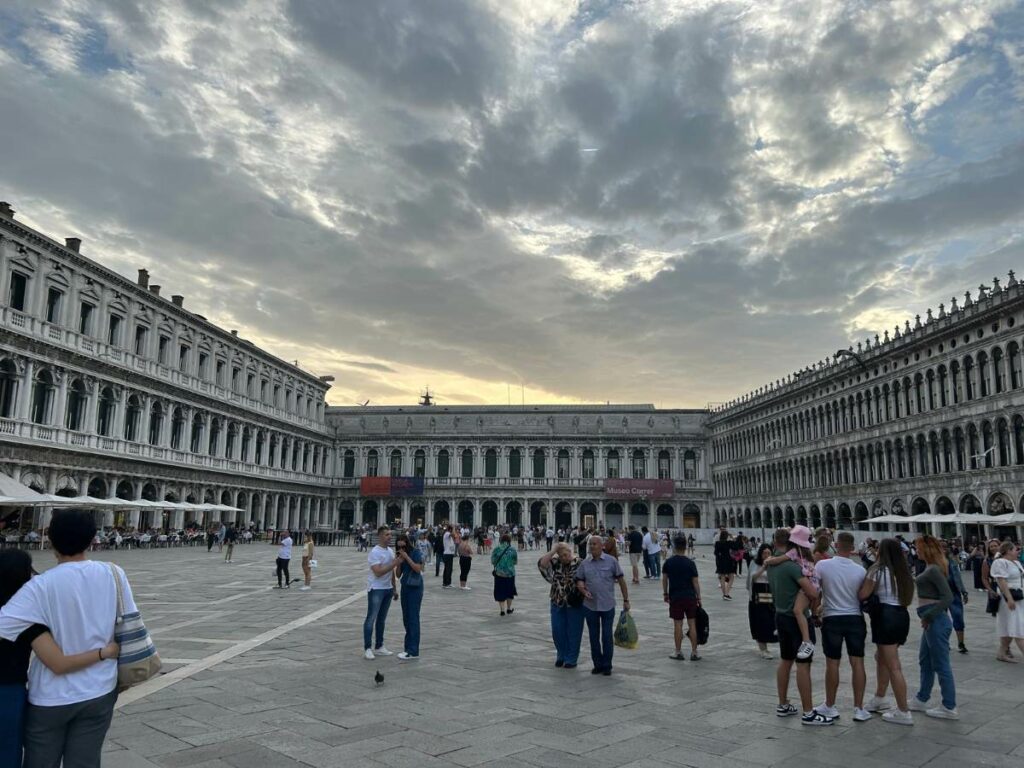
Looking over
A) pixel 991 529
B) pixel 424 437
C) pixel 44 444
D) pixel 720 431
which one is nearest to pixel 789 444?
pixel 720 431

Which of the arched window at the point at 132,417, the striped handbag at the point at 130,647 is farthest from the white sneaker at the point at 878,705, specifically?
the arched window at the point at 132,417

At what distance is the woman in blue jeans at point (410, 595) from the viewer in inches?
378

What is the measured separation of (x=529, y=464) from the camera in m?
73.8

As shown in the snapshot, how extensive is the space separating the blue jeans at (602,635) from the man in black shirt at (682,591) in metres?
1.13

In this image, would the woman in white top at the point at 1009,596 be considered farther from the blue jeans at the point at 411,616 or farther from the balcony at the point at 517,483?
the balcony at the point at 517,483

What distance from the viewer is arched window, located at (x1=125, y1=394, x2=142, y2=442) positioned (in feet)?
133

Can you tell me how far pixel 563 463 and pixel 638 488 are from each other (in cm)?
879

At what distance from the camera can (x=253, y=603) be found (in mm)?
15609

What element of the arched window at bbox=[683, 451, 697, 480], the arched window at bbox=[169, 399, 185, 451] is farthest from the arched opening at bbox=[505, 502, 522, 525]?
the arched window at bbox=[169, 399, 185, 451]

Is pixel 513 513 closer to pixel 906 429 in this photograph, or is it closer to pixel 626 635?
pixel 906 429

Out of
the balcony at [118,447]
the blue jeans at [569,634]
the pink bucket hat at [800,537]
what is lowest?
the blue jeans at [569,634]

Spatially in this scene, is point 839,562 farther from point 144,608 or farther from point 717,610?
point 144,608

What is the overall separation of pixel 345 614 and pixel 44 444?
25.6 meters

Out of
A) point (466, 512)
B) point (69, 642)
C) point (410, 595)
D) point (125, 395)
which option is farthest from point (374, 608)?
point (466, 512)
